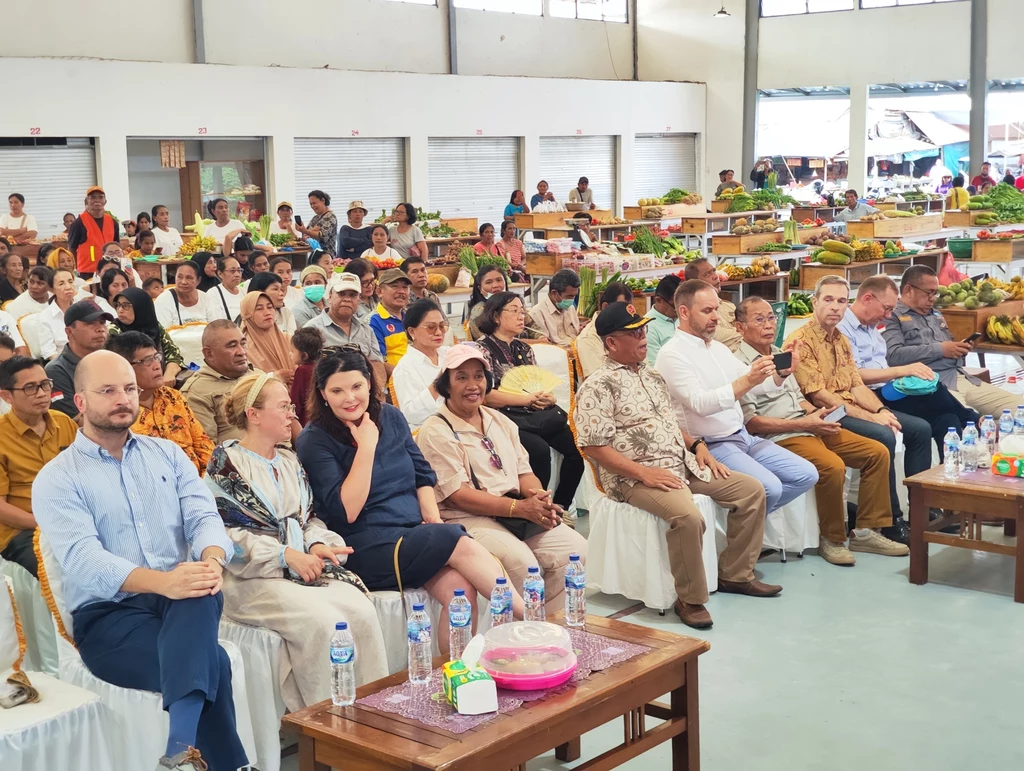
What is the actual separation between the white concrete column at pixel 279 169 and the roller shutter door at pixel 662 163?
25.1ft

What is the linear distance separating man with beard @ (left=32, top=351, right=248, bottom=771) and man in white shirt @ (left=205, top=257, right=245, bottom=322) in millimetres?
4325

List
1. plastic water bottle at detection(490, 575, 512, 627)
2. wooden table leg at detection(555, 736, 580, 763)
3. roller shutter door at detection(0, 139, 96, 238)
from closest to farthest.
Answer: plastic water bottle at detection(490, 575, 512, 627) → wooden table leg at detection(555, 736, 580, 763) → roller shutter door at detection(0, 139, 96, 238)

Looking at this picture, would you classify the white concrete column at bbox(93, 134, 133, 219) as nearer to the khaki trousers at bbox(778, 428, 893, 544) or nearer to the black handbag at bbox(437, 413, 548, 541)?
the khaki trousers at bbox(778, 428, 893, 544)

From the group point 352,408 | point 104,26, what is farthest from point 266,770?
point 104,26

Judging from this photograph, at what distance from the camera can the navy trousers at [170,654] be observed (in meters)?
3.17

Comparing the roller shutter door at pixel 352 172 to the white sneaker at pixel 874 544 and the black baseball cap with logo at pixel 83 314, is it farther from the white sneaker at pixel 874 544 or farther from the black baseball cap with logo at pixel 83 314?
the white sneaker at pixel 874 544

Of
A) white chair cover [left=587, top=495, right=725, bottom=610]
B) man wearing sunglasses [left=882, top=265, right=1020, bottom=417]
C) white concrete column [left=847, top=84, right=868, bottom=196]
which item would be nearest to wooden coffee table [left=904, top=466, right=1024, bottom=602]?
white chair cover [left=587, top=495, right=725, bottom=610]

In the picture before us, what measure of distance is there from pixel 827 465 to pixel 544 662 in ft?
9.48

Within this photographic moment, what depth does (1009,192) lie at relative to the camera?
14.7m

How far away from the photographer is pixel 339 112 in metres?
16.9

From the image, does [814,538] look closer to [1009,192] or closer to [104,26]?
[1009,192]

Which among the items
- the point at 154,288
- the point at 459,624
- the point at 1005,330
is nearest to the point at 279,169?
the point at 154,288

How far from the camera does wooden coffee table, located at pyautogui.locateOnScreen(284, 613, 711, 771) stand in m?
2.79

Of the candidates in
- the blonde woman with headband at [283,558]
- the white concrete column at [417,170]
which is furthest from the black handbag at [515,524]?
the white concrete column at [417,170]
